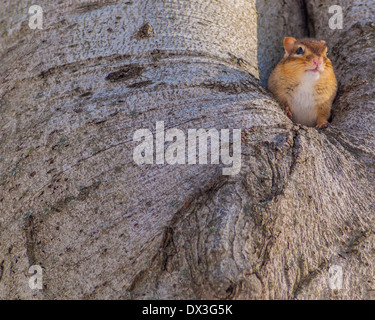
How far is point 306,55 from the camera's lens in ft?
10.9

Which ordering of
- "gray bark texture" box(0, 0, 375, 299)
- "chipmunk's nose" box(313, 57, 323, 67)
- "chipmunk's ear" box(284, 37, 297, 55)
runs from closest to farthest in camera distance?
"gray bark texture" box(0, 0, 375, 299), "chipmunk's nose" box(313, 57, 323, 67), "chipmunk's ear" box(284, 37, 297, 55)

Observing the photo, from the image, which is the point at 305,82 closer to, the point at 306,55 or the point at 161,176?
the point at 306,55

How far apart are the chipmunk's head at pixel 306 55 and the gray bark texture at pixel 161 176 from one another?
0.62 metres

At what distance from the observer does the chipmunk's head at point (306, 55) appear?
3.25 m

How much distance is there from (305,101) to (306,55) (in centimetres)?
38

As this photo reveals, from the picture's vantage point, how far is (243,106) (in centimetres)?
238

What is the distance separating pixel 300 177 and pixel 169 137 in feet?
2.36

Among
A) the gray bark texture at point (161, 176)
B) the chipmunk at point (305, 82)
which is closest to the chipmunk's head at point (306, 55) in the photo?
the chipmunk at point (305, 82)

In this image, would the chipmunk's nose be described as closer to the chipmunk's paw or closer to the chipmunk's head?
the chipmunk's head

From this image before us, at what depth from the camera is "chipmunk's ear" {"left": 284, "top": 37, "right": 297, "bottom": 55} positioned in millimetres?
3337

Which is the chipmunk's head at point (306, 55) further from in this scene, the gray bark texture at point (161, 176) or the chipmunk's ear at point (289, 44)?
the gray bark texture at point (161, 176)

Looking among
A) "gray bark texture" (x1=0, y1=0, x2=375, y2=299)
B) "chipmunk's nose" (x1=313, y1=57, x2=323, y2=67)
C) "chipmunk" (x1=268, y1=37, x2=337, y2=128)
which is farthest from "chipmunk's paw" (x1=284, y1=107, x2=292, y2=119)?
"gray bark texture" (x1=0, y1=0, x2=375, y2=299)

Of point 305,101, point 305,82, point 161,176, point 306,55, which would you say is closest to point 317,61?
point 306,55

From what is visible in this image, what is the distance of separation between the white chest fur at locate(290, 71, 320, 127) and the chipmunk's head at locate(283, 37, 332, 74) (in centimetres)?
9
